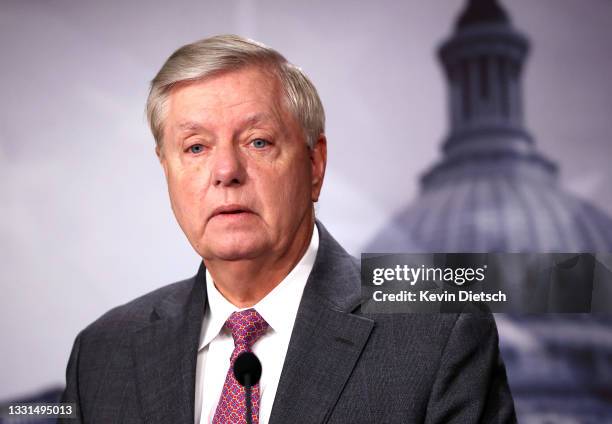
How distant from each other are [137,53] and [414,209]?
1105 millimetres

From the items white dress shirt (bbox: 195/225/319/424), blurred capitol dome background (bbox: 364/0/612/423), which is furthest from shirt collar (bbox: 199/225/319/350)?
blurred capitol dome background (bbox: 364/0/612/423)

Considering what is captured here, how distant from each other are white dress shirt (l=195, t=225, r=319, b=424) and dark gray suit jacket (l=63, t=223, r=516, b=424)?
0.11 ft

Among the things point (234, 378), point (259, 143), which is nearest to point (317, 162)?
point (259, 143)

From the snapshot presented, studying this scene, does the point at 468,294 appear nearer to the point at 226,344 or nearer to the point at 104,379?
the point at 226,344

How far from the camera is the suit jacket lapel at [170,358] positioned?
1.60m

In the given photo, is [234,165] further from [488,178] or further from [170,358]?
[488,178]

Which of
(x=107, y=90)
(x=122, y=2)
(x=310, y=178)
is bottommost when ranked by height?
(x=310, y=178)

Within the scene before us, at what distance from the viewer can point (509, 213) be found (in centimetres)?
241

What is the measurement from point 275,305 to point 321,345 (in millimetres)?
145

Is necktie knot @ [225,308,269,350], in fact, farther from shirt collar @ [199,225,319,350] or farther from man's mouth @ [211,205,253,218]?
man's mouth @ [211,205,253,218]

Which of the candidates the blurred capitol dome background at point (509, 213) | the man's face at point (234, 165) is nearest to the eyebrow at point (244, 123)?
the man's face at point (234, 165)

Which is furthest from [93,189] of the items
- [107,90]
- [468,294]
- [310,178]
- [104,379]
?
[468,294]

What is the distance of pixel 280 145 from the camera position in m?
1.62

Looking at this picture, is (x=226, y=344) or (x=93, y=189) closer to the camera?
(x=226, y=344)
